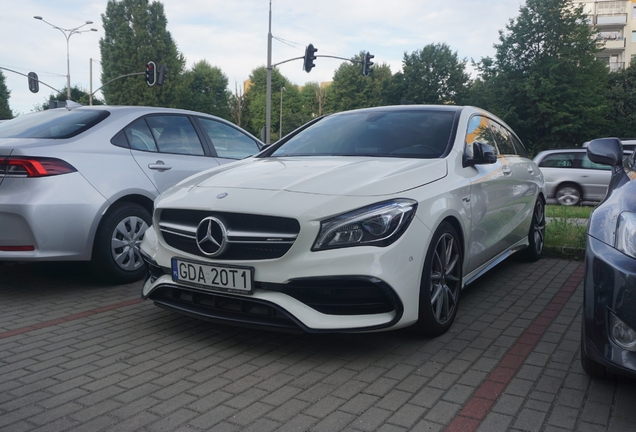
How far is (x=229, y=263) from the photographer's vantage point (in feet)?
11.5

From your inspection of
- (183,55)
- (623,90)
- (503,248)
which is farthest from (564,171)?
(183,55)

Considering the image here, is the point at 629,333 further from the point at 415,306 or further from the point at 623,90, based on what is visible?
the point at 623,90

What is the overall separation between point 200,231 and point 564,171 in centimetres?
1360

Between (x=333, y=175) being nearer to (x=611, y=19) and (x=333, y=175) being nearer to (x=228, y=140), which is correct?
(x=228, y=140)

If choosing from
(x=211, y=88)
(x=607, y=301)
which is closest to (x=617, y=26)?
(x=211, y=88)

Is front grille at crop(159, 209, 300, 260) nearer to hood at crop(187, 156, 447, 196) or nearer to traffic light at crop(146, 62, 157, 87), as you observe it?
hood at crop(187, 156, 447, 196)

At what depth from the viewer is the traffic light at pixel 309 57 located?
2566cm

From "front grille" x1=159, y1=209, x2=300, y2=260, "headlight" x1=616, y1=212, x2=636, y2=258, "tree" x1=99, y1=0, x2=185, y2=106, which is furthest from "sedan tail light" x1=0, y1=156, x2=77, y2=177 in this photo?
"tree" x1=99, y1=0, x2=185, y2=106

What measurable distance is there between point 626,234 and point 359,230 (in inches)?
51.5

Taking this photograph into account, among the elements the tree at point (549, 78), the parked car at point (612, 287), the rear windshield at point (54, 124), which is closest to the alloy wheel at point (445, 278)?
the parked car at point (612, 287)

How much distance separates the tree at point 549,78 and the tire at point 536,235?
3376 centimetres

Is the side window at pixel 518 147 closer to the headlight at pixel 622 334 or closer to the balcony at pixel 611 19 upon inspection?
the headlight at pixel 622 334

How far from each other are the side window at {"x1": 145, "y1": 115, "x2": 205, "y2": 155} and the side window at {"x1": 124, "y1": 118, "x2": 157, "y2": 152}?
0.06 meters

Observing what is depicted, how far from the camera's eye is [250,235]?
3.48 meters
